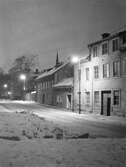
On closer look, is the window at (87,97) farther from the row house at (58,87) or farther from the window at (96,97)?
the row house at (58,87)

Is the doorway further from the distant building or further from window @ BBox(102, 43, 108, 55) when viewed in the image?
window @ BBox(102, 43, 108, 55)

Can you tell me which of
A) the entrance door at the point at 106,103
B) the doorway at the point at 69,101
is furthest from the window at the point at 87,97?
the doorway at the point at 69,101

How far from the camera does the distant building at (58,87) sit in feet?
145

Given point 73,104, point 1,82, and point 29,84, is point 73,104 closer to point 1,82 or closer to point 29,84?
point 29,84

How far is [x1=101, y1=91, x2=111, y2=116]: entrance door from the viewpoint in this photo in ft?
106

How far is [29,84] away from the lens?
286 feet

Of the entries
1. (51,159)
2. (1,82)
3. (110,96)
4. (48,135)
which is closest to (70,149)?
(51,159)

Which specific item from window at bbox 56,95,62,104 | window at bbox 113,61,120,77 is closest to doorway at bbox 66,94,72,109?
window at bbox 56,95,62,104

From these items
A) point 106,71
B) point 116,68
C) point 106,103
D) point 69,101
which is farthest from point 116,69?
point 69,101

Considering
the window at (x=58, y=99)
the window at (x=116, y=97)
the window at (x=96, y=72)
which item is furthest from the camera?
the window at (x=58, y=99)

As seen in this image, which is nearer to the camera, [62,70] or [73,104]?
[73,104]

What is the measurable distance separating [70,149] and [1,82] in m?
98.2

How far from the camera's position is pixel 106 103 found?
107ft

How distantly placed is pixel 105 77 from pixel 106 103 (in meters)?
3.40
